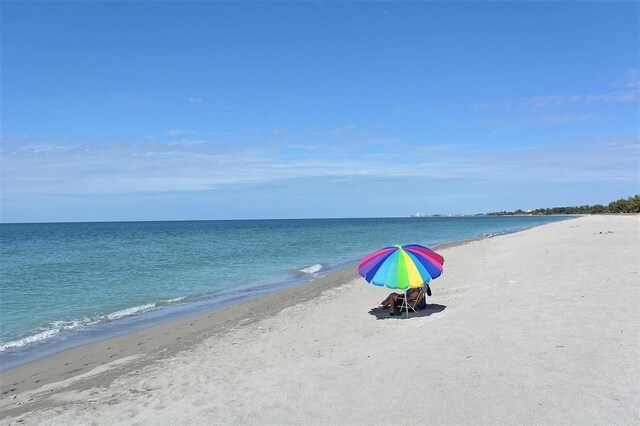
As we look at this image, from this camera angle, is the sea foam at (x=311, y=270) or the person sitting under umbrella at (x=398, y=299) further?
the sea foam at (x=311, y=270)

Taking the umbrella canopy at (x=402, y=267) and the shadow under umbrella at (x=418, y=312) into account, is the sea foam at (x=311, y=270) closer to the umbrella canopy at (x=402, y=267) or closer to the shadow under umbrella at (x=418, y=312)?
the shadow under umbrella at (x=418, y=312)

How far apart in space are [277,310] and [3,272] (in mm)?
22168

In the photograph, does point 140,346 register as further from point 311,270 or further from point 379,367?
point 311,270

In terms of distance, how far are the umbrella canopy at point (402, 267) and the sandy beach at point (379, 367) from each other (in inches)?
38.4

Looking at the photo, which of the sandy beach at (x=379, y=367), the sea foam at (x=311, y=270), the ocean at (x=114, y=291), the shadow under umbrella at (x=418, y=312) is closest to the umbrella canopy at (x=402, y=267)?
the sandy beach at (x=379, y=367)

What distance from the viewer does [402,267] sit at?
10547mm

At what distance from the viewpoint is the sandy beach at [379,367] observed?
5500mm

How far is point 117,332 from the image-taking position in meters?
13.1

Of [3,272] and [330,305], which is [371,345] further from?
[3,272]

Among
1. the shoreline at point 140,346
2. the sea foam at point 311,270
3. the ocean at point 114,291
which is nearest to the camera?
the shoreline at point 140,346

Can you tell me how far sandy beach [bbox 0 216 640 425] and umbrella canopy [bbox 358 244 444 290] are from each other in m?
0.97

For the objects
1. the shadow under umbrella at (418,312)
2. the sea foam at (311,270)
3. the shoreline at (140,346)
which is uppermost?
the shadow under umbrella at (418,312)

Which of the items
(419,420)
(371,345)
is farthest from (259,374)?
(419,420)

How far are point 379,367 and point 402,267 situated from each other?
12.6 ft
